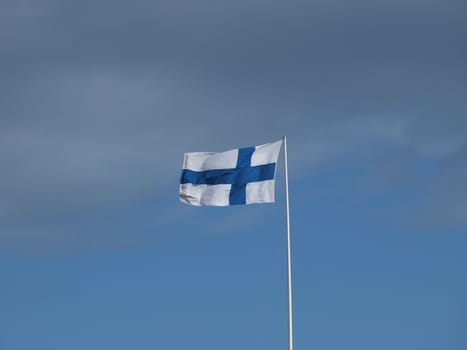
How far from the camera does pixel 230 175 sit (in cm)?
5409

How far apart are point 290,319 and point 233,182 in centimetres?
853

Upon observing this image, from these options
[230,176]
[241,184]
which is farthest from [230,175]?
[241,184]

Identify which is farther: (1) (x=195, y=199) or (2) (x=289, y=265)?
(1) (x=195, y=199)

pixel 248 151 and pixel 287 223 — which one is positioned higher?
pixel 248 151

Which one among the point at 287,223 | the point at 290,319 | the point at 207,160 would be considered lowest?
the point at 290,319

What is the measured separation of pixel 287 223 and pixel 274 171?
11.0ft

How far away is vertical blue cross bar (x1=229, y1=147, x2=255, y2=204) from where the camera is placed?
5341 centimetres

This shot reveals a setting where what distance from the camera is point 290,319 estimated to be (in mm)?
48031

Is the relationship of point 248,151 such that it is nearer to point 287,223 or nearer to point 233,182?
point 233,182

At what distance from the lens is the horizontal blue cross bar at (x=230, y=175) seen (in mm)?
53000

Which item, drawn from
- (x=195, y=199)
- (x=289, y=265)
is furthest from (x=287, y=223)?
(x=195, y=199)

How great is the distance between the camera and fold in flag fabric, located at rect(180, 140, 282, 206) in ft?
174

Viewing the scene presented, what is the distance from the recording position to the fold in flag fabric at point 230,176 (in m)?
52.9

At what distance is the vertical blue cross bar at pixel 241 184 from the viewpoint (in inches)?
2103
